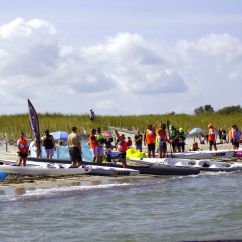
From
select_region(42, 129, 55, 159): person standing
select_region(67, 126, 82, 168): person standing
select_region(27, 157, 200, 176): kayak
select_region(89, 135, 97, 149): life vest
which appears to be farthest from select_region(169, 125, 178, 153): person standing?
select_region(67, 126, 82, 168): person standing

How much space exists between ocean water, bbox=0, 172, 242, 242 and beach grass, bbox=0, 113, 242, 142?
14.1 meters

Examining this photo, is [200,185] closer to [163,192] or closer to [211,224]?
[163,192]

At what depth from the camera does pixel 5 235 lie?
45.5 feet

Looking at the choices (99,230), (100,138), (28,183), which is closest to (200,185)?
(100,138)

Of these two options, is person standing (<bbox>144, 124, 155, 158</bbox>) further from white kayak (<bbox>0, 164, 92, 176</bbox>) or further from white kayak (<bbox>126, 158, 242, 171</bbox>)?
white kayak (<bbox>0, 164, 92, 176</bbox>)

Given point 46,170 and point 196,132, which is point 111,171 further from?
point 196,132

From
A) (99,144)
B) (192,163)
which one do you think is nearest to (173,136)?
(192,163)

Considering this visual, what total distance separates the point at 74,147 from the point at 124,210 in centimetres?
544

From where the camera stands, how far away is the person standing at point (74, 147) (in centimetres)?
2212

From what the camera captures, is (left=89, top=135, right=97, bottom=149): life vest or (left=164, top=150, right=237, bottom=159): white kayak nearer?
(left=89, top=135, right=97, bottom=149): life vest

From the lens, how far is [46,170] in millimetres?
22062

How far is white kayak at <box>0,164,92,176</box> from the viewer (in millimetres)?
21844

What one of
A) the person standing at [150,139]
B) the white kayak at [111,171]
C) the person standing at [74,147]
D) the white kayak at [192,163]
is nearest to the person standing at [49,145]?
the person standing at [74,147]

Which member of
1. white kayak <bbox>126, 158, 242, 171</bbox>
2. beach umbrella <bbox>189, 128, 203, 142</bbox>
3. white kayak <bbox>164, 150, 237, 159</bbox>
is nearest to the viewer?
white kayak <bbox>126, 158, 242, 171</bbox>
